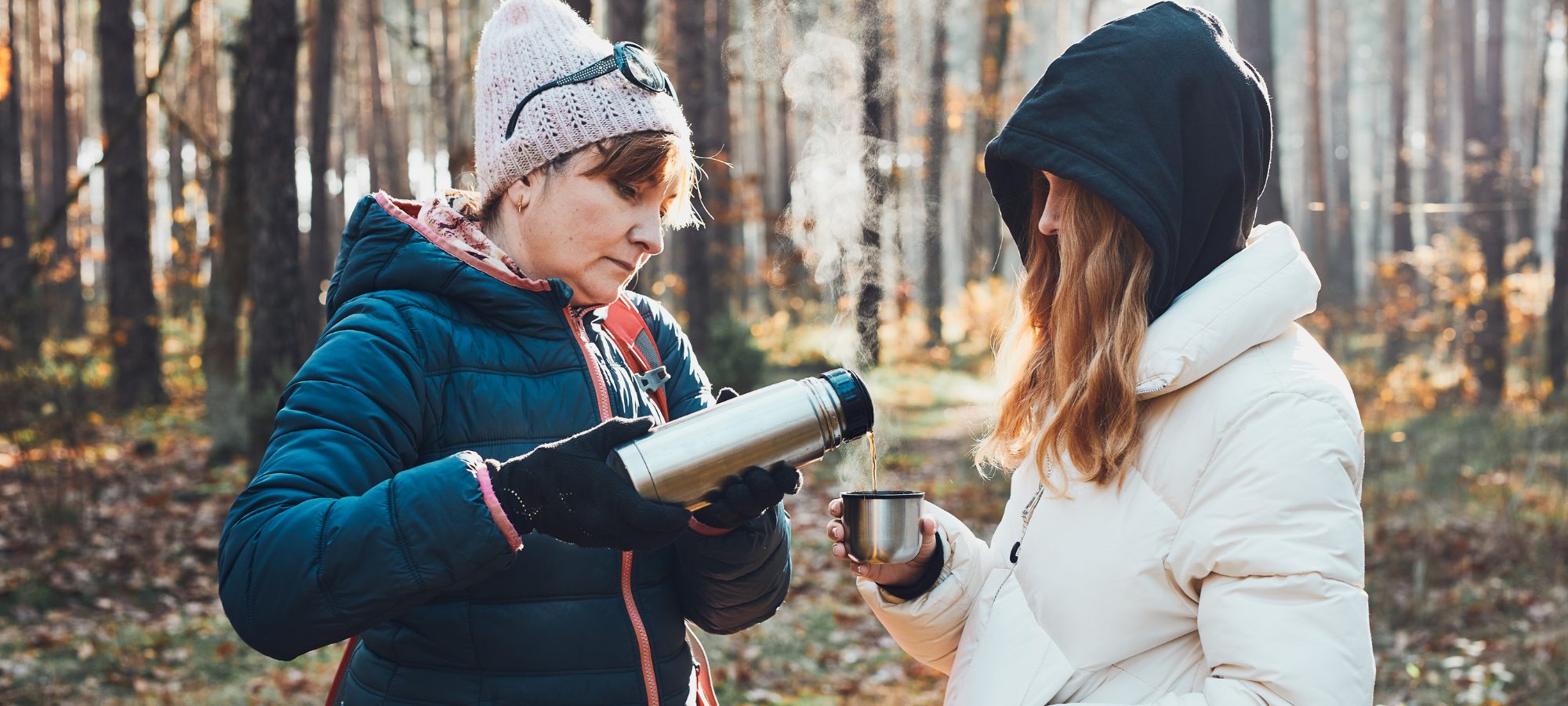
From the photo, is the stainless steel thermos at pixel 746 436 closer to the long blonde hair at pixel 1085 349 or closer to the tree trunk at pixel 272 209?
the long blonde hair at pixel 1085 349

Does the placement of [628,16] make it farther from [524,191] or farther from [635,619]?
[635,619]

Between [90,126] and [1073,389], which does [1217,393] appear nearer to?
[1073,389]

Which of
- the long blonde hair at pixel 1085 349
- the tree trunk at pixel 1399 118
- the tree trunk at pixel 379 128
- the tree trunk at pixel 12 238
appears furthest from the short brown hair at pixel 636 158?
the tree trunk at pixel 379 128

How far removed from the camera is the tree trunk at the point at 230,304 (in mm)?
11211

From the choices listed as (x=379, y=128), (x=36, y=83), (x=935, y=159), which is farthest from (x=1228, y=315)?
(x=36, y=83)

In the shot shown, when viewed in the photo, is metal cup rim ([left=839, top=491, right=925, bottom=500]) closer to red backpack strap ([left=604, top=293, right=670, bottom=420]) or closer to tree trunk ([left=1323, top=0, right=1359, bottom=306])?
red backpack strap ([left=604, top=293, right=670, bottom=420])

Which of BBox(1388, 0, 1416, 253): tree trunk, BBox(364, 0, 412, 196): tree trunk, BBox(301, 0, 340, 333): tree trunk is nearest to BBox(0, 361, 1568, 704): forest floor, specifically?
BBox(301, 0, 340, 333): tree trunk

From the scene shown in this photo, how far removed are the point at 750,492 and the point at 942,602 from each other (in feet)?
2.39

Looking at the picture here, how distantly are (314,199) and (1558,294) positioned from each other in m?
17.4

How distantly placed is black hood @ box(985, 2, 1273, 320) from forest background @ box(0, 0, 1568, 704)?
624 mm

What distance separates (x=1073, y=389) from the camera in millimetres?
2029

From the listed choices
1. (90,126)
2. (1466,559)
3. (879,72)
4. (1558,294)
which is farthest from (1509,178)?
(90,126)

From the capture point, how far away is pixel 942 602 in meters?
2.41

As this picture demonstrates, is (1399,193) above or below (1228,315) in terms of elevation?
below
